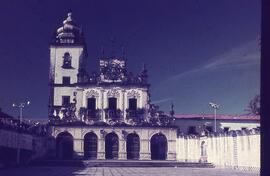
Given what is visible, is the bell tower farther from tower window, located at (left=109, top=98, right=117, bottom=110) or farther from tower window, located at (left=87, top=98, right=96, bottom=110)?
tower window, located at (left=109, top=98, right=117, bottom=110)

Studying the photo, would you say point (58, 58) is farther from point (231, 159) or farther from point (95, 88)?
point (231, 159)

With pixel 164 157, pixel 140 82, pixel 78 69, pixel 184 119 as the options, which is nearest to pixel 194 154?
pixel 164 157

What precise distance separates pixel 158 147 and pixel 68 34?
18.9 meters

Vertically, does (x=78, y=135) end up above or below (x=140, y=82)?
below

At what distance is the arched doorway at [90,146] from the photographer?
131ft

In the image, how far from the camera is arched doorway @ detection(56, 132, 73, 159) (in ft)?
131

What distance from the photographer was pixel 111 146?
4041 centimetres

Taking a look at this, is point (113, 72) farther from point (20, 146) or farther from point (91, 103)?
point (20, 146)

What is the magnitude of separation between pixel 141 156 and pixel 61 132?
31.4ft

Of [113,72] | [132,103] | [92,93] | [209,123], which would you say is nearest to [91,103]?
[92,93]

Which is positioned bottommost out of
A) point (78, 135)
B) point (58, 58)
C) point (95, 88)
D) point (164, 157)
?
point (164, 157)

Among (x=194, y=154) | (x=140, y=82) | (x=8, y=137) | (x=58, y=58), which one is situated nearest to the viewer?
(x=8, y=137)

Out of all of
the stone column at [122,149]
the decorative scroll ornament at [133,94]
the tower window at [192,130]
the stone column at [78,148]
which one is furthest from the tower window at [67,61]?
the tower window at [192,130]

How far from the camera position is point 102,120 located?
40.6 m
